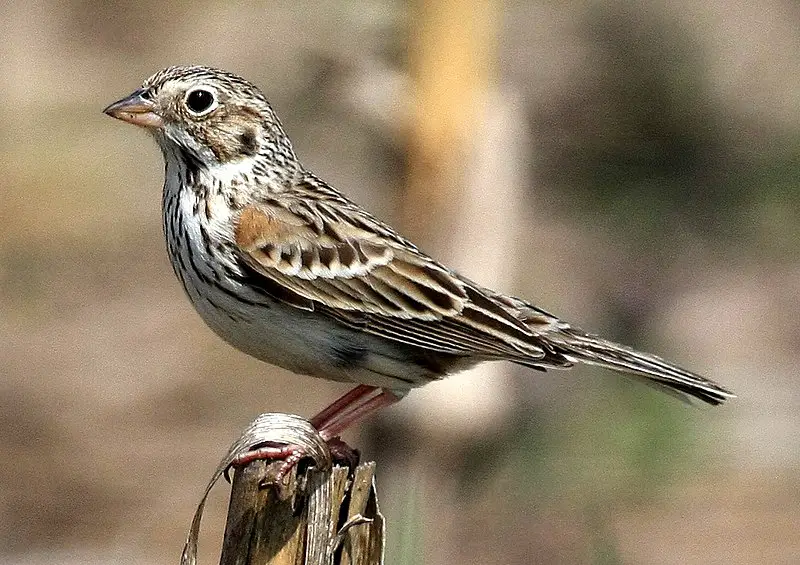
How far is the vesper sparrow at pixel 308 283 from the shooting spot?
5.20m

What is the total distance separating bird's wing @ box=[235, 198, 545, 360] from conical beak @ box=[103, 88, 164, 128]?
15.4 inches

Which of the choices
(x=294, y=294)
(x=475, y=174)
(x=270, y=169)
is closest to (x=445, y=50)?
(x=475, y=174)

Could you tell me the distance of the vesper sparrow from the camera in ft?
17.0

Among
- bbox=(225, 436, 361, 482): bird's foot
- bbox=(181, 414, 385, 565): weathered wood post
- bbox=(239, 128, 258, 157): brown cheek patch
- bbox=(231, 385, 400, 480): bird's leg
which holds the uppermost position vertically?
bbox=(239, 128, 258, 157): brown cheek patch

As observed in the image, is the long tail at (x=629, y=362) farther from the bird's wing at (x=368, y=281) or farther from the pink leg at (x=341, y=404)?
the pink leg at (x=341, y=404)

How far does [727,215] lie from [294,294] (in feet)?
21.2

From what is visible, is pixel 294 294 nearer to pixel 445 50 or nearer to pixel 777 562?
pixel 445 50

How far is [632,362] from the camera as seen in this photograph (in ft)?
Answer: 17.3

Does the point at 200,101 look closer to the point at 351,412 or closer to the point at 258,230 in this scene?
the point at 258,230

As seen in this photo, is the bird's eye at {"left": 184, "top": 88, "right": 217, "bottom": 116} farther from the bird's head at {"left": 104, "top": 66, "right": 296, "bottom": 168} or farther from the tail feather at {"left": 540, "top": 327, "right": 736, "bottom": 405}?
the tail feather at {"left": 540, "top": 327, "right": 736, "bottom": 405}

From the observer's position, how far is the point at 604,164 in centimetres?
1187

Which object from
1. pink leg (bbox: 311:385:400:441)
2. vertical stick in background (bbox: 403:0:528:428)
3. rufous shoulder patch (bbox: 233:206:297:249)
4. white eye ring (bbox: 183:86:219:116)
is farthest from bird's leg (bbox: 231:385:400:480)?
vertical stick in background (bbox: 403:0:528:428)

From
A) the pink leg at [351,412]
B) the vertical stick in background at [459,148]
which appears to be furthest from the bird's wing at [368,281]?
the vertical stick in background at [459,148]

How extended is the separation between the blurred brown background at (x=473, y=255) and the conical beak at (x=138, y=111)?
4.56 ft
